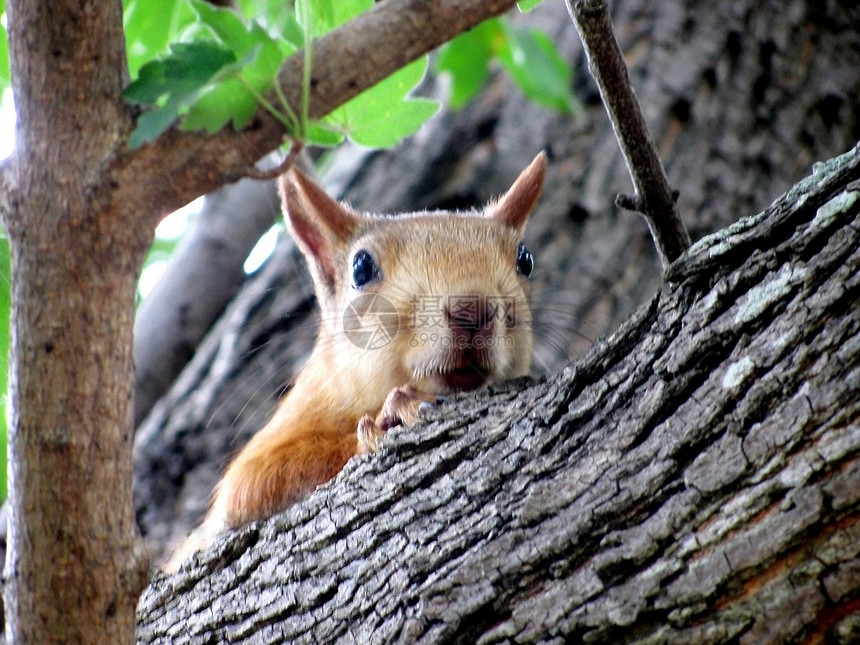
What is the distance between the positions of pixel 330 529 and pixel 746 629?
3.01ft

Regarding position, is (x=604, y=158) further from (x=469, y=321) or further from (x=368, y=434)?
(x=368, y=434)

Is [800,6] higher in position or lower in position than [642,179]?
higher

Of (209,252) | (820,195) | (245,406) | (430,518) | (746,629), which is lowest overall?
(746,629)

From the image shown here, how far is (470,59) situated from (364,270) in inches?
66.0

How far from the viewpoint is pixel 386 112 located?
86.8 inches

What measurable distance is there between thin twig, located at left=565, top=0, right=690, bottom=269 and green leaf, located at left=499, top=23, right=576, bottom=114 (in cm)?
56

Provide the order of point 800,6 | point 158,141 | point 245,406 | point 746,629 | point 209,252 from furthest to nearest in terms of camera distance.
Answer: point 800,6 → point 209,252 → point 245,406 → point 158,141 → point 746,629

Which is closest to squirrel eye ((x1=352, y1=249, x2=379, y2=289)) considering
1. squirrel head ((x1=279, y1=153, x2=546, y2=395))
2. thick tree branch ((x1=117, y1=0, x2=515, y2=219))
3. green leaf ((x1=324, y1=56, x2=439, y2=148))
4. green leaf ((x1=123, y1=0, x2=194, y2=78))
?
squirrel head ((x1=279, y1=153, x2=546, y2=395))

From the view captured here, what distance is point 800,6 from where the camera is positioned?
4.50 metres

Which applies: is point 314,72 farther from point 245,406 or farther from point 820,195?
point 245,406

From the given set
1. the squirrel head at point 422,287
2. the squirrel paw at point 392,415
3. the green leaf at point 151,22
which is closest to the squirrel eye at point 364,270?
the squirrel head at point 422,287

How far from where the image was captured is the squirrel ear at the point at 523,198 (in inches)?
137

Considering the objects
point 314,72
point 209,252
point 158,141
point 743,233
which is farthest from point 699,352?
point 209,252

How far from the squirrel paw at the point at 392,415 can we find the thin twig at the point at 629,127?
694 millimetres
